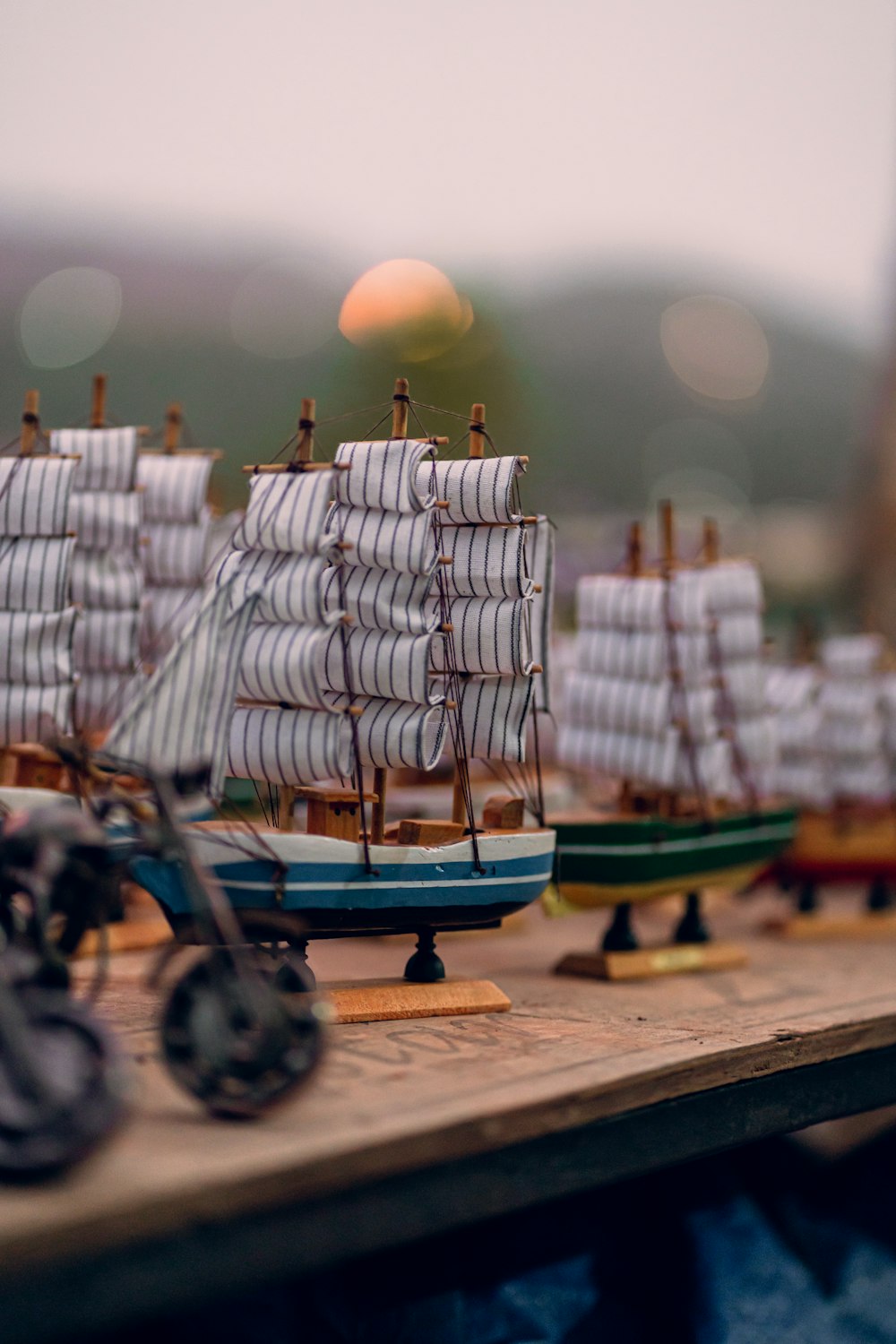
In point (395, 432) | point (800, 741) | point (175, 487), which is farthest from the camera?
point (800, 741)

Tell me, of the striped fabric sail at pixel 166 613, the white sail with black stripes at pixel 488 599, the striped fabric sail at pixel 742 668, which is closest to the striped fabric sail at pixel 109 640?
the striped fabric sail at pixel 166 613

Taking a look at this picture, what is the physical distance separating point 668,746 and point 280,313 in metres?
13.6

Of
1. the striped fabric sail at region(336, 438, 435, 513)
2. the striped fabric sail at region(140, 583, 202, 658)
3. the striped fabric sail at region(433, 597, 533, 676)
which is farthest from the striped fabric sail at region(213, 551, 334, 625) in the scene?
the striped fabric sail at region(140, 583, 202, 658)

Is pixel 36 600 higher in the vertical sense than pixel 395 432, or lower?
lower

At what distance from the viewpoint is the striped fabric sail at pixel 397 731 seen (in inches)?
195

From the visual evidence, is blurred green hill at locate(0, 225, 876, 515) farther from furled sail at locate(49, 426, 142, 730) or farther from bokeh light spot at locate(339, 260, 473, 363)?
furled sail at locate(49, 426, 142, 730)

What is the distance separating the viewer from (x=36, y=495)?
584 centimetres

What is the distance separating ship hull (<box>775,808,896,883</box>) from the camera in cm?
799

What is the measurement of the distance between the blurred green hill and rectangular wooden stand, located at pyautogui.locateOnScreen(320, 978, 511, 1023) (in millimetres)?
2472

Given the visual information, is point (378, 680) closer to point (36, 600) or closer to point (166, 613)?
point (36, 600)

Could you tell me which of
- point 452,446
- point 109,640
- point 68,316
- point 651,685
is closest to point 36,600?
point 109,640

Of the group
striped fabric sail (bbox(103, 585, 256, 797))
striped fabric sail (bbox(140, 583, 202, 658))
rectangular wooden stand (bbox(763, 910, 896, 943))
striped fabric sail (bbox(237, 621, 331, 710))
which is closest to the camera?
striped fabric sail (bbox(103, 585, 256, 797))

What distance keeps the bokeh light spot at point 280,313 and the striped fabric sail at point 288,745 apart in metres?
12.2

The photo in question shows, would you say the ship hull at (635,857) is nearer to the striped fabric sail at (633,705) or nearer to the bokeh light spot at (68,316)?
the striped fabric sail at (633,705)
